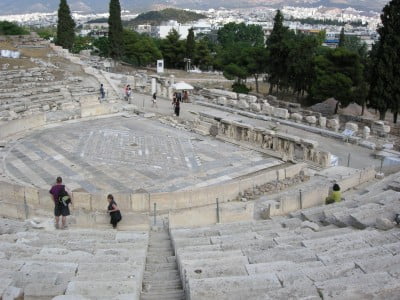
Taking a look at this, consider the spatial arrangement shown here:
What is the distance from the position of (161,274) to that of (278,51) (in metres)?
33.5

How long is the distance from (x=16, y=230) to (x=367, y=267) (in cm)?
772

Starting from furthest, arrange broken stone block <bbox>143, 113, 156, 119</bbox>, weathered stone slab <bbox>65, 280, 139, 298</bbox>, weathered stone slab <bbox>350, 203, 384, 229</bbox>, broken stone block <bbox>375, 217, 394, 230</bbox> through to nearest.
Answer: broken stone block <bbox>143, 113, 156, 119</bbox> < weathered stone slab <bbox>350, 203, 384, 229</bbox> < broken stone block <bbox>375, 217, 394, 230</bbox> < weathered stone slab <bbox>65, 280, 139, 298</bbox>

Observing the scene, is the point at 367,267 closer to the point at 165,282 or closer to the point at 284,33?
the point at 165,282

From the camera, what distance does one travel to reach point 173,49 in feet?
198

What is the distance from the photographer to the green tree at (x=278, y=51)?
3825 centimetres

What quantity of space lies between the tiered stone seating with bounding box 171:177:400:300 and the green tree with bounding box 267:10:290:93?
2847 cm

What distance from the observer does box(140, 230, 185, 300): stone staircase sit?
6.91 metres

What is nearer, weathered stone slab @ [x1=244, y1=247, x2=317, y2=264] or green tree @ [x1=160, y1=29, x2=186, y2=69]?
weathered stone slab @ [x1=244, y1=247, x2=317, y2=264]

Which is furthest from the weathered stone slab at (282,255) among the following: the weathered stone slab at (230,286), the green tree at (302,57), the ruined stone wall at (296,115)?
the green tree at (302,57)

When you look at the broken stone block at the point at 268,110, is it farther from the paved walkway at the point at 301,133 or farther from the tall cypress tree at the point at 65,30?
the tall cypress tree at the point at 65,30

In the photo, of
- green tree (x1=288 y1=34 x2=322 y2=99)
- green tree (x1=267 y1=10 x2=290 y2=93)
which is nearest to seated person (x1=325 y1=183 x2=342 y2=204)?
green tree (x1=288 y1=34 x2=322 y2=99)

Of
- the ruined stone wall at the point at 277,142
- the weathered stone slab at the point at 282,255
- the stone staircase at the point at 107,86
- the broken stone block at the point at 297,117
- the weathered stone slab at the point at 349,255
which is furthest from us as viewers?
the stone staircase at the point at 107,86

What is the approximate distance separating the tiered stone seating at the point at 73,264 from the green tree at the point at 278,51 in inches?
1226

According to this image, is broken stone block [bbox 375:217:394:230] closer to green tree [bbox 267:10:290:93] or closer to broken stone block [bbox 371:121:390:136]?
broken stone block [bbox 371:121:390:136]
